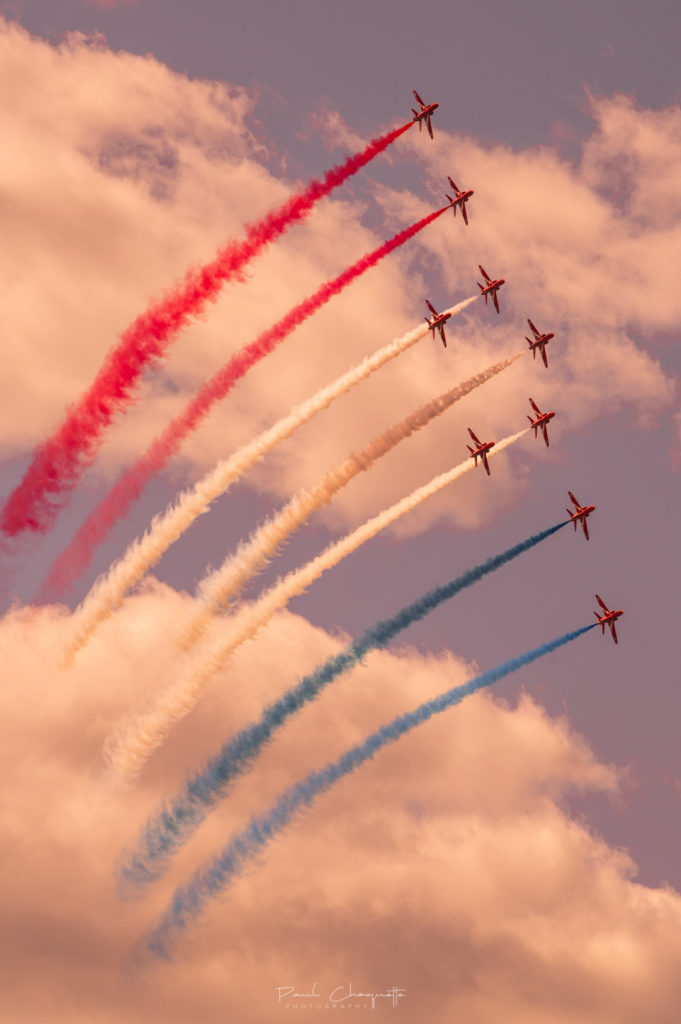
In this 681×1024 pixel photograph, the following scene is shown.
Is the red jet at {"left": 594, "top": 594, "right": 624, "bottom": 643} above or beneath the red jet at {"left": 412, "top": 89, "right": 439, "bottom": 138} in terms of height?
beneath

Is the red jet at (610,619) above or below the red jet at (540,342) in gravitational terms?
below

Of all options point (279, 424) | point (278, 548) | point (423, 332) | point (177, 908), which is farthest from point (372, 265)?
point (177, 908)

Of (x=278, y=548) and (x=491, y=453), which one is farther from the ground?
(x=491, y=453)

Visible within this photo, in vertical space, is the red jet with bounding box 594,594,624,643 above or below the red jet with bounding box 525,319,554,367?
below

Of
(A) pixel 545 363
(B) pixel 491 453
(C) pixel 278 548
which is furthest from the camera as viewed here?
(A) pixel 545 363

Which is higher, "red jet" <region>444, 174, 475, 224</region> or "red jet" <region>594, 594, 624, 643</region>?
"red jet" <region>444, 174, 475, 224</region>

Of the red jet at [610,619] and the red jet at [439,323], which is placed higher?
the red jet at [439,323]

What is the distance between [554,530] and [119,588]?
36.6 meters

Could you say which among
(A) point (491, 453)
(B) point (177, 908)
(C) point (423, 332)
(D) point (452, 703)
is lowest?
(B) point (177, 908)

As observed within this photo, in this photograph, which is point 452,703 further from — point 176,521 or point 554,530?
point 176,521

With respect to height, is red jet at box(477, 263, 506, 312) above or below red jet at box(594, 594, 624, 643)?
above

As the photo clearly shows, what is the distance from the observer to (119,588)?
10619cm

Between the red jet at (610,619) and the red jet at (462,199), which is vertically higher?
the red jet at (462,199)

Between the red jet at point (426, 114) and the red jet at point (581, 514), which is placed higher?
the red jet at point (426, 114)
